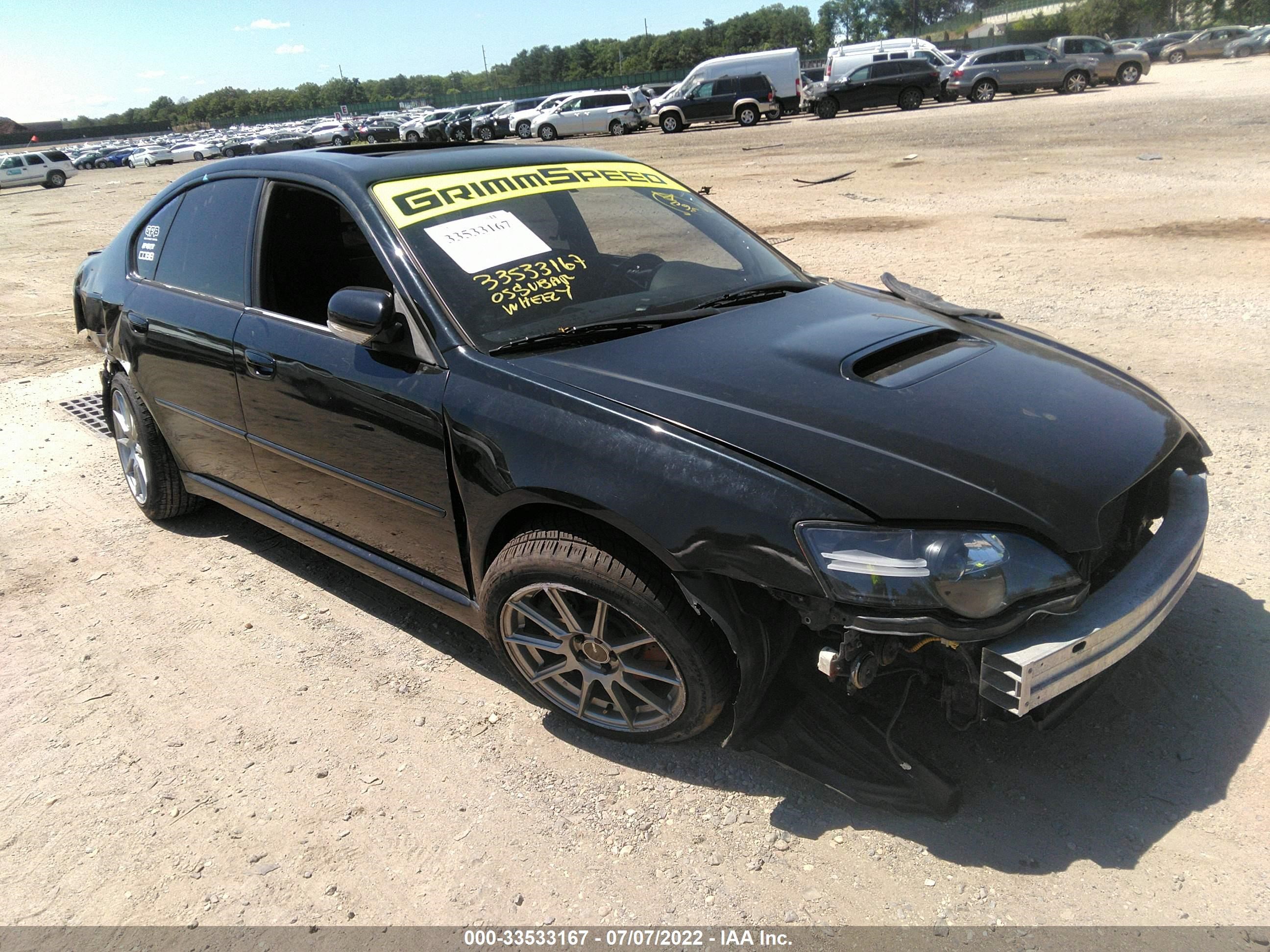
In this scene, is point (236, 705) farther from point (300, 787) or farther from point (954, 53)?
point (954, 53)

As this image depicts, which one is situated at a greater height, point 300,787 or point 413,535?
point 413,535

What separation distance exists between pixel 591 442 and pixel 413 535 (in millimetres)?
933

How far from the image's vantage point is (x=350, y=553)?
3357mm

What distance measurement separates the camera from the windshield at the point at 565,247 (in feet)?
9.65

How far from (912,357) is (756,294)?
72cm

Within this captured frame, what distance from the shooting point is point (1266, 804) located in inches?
92.4

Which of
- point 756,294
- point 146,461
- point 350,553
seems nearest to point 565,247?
point 756,294

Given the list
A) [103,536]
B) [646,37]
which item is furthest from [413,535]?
[646,37]

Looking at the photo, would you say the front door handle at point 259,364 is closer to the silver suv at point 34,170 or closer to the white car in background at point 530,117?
the white car in background at point 530,117

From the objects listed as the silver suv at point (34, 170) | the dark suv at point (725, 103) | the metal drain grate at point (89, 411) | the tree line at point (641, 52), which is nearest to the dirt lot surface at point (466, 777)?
the metal drain grate at point (89, 411)

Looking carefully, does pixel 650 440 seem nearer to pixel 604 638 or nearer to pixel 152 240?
pixel 604 638

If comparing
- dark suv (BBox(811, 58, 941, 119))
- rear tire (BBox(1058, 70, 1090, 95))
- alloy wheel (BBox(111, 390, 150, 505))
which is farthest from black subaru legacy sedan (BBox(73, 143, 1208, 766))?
rear tire (BBox(1058, 70, 1090, 95))

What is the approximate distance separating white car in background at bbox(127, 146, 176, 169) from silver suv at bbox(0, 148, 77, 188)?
1439 centimetres

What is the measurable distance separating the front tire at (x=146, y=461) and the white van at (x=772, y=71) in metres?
30.5
